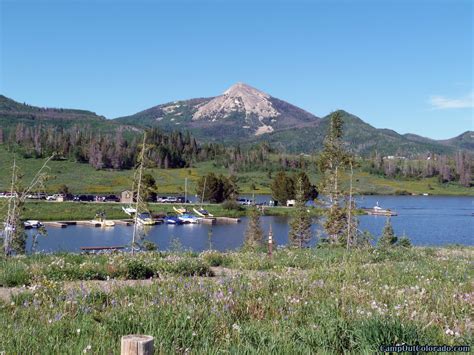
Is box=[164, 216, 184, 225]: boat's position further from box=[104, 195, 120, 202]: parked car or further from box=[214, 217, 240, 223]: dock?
box=[104, 195, 120, 202]: parked car

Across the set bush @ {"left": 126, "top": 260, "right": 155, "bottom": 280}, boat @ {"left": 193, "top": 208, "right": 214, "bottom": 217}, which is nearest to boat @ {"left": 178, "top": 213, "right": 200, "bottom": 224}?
boat @ {"left": 193, "top": 208, "right": 214, "bottom": 217}

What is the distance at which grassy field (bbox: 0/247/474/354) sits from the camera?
5.86m

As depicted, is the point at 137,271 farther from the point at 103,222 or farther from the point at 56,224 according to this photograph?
the point at 56,224

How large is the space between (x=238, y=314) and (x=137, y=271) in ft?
18.4

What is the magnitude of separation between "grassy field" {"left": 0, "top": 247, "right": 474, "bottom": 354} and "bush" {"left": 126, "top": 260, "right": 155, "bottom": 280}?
1.20 ft

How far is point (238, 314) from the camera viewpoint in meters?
7.73

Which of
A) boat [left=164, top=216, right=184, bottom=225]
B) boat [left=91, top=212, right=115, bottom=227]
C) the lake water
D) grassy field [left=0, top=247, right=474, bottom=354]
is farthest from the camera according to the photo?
boat [left=164, top=216, right=184, bottom=225]

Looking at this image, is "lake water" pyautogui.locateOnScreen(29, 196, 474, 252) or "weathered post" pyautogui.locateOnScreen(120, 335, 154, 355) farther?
"lake water" pyautogui.locateOnScreen(29, 196, 474, 252)

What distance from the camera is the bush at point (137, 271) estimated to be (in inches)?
500

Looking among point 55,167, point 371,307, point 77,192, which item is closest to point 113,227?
point 77,192

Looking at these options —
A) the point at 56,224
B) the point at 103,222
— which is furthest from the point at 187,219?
the point at 56,224

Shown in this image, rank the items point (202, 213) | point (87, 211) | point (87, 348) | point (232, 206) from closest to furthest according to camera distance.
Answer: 1. point (87, 348)
2. point (87, 211)
3. point (202, 213)
4. point (232, 206)

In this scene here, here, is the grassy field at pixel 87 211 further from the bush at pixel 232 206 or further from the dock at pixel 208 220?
the dock at pixel 208 220

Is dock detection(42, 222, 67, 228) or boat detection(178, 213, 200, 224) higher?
boat detection(178, 213, 200, 224)
